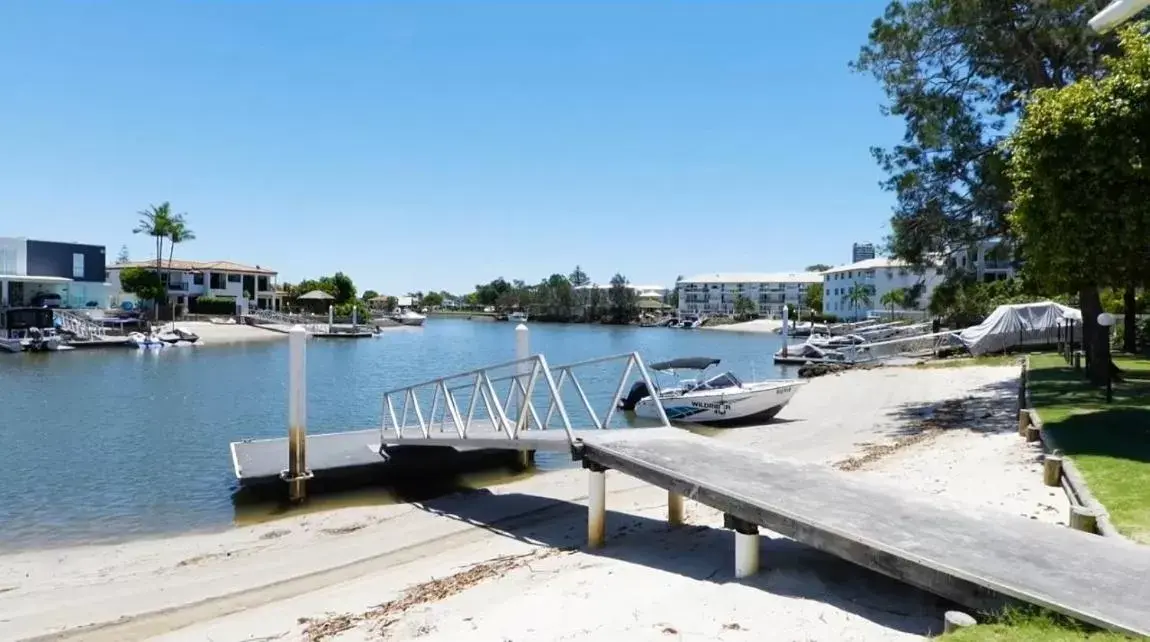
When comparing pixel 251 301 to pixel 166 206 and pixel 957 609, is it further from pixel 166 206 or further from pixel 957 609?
pixel 957 609

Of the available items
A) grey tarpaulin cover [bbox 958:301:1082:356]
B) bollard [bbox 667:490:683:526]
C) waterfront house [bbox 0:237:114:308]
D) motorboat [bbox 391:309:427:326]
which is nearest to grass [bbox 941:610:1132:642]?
bollard [bbox 667:490:683:526]

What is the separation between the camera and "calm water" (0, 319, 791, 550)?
577 inches

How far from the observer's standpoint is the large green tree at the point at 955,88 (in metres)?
19.3

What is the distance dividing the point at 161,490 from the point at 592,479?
11.2 meters

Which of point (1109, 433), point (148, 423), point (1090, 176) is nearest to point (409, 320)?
point (148, 423)

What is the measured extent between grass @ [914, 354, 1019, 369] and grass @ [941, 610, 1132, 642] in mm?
35829

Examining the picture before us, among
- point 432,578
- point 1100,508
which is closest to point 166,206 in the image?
point 432,578

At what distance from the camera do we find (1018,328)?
42344 mm

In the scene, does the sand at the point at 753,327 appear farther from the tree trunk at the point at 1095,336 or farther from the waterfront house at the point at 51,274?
the tree trunk at the point at 1095,336

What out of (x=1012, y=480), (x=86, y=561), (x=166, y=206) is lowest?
(x=86, y=561)

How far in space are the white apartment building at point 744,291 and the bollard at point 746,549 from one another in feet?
475

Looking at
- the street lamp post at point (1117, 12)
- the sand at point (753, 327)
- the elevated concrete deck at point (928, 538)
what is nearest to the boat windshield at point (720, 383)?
the elevated concrete deck at point (928, 538)

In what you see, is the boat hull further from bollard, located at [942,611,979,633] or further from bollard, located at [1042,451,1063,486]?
bollard, located at [942,611,979,633]

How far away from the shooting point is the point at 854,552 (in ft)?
22.0
